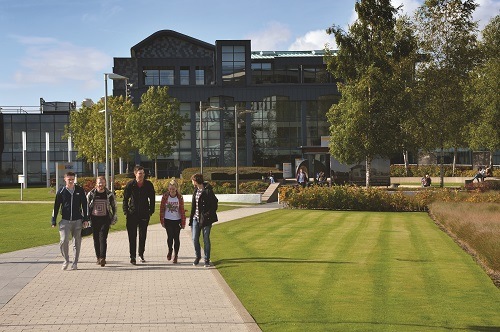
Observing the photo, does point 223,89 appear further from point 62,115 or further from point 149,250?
point 149,250

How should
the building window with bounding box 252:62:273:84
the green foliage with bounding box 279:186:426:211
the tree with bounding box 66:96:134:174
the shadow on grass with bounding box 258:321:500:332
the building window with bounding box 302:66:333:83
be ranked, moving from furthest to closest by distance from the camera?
the building window with bounding box 252:62:273:84, the building window with bounding box 302:66:333:83, the tree with bounding box 66:96:134:174, the green foliage with bounding box 279:186:426:211, the shadow on grass with bounding box 258:321:500:332

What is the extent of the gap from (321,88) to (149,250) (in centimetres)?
6403

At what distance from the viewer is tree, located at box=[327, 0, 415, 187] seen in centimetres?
4300

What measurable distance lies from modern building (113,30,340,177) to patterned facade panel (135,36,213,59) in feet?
0.40

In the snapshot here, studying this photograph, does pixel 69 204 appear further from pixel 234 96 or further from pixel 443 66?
pixel 234 96

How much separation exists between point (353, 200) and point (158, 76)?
52917 mm

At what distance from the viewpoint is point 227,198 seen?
41594 millimetres

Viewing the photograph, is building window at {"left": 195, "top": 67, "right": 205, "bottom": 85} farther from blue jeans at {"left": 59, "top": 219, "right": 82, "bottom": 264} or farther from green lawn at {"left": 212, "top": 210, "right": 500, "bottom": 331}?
blue jeans at {"left": 59, "top": 219, "right": 82, "bottom": 264}

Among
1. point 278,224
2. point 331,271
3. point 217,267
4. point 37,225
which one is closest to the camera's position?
point 331,271

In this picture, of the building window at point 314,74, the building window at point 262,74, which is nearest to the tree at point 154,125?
the building window at point 262,74

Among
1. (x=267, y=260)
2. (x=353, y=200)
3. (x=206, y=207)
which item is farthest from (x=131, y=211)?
(x=353, y=200)

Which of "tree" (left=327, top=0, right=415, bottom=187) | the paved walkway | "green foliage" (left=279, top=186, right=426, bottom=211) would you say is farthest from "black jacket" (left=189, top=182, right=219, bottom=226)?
"tree" (left=327, top=0, right=415, bottom=187)

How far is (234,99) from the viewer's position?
7862cm

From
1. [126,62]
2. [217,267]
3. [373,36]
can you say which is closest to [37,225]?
[217,267]
